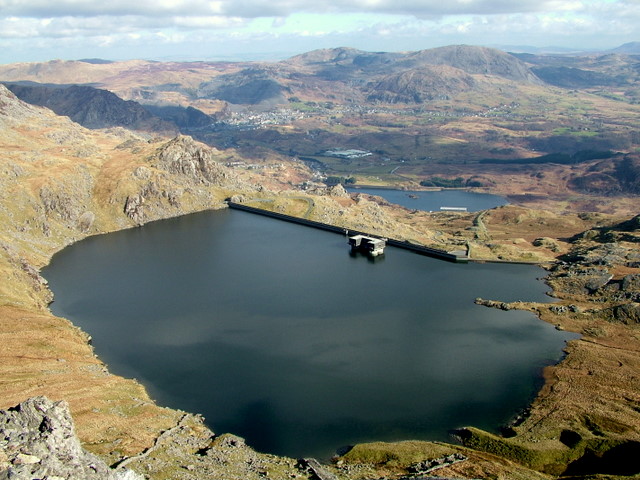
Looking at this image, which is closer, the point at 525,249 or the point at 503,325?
the point at 503,325

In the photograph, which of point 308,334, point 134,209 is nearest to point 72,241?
point 134,209

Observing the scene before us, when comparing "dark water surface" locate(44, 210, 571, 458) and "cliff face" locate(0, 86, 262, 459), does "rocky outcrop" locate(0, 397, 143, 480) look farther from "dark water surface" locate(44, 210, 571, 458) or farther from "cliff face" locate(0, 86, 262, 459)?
"dark water surface" locate(44, 210, 571, 458)

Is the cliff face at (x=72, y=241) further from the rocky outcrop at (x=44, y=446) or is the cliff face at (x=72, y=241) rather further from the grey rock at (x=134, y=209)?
the rocky outcrop at (x=44, y=446)

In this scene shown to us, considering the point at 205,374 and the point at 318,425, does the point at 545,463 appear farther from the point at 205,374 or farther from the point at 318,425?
the point at 205,374

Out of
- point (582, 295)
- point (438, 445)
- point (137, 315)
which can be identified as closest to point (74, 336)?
point (137, 315)

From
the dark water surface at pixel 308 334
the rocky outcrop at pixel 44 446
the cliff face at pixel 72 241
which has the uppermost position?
the rocky outcrop at pixel 44 446

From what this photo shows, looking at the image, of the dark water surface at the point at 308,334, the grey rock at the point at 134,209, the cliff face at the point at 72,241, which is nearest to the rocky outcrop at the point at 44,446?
the cliff face at the point at 72,241
